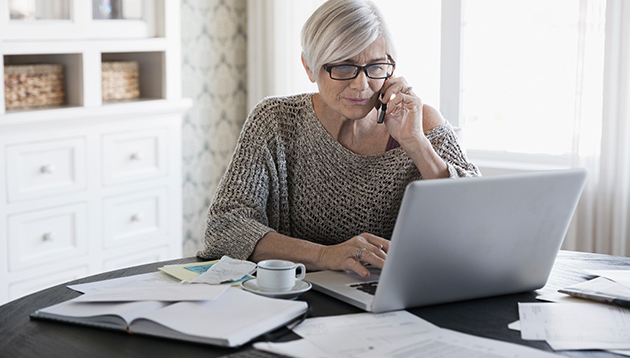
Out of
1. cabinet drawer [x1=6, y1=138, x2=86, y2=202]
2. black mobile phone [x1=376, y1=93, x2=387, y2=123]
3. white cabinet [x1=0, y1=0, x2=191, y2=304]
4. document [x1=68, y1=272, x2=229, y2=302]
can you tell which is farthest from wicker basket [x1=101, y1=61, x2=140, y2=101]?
document [x1=68, y1=272, x2=229, y2=302]

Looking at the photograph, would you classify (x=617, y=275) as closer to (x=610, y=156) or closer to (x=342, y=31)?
(x=342, y=31)

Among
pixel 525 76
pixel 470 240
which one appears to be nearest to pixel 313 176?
pixel 470 240

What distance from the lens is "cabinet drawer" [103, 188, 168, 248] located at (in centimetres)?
301

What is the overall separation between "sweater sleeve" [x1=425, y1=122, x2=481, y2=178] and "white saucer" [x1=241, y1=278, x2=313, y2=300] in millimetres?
638

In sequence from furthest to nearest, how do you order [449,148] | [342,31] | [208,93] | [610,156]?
[208,93] < [610,156] < [449,148] < [342,31]

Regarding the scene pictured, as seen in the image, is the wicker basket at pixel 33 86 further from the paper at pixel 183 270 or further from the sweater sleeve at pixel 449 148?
the sweater sleeve at pixel 449 148

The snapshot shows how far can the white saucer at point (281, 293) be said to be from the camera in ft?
4.47

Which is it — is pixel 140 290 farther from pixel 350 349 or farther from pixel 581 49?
pixel 581 49

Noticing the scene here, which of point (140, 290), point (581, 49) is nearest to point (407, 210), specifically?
point (140, 290)

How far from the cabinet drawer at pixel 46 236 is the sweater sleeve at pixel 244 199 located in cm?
116

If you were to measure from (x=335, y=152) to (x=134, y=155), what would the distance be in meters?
1.36

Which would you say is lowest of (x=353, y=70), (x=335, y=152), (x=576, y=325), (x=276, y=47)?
(x=576, y=325)

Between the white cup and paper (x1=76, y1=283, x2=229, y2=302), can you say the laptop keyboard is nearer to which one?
the white cup

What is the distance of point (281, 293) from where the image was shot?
1360 mm
